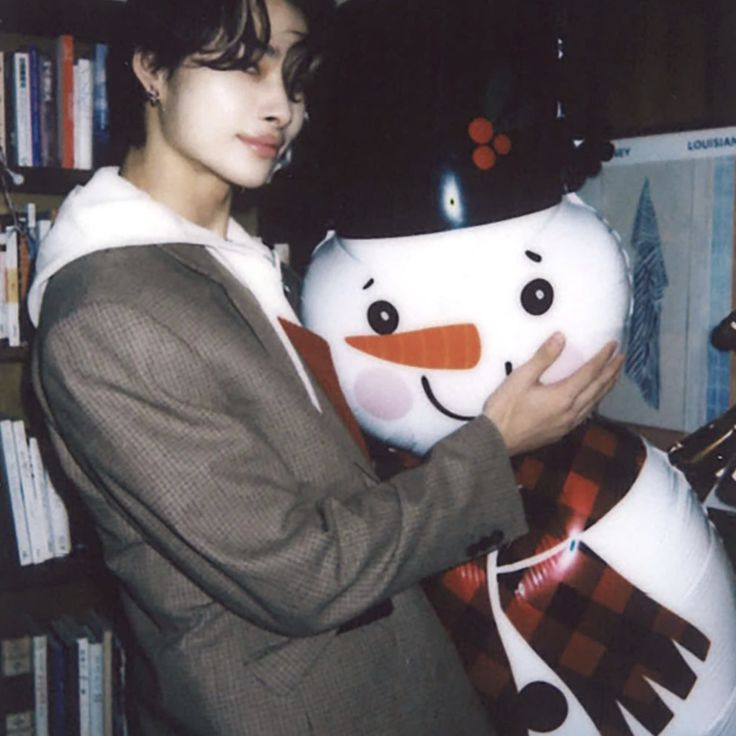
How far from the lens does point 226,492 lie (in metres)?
0.74

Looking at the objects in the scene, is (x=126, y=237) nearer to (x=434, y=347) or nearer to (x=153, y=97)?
(x=153, y=97)

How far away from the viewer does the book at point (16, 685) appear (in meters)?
1.62

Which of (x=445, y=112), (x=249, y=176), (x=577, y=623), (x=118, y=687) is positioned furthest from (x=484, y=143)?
(x=118, y=687)

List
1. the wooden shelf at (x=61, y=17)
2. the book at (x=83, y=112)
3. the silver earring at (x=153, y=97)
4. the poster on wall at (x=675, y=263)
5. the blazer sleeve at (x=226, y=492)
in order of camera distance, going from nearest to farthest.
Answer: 1. the blazer sleeve at (x=226, y=492)
2. the silver earring at (x=153, y=97)
3. the poster on wall at (x=675, y=263)
4. the wooden shelf at (x=61, y=17)
5. the book at (x=83, y=112)

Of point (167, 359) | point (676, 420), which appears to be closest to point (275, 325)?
point (167, 359)

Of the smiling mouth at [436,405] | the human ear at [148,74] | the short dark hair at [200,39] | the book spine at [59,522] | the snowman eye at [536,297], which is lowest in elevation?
the book spine at [59,522]

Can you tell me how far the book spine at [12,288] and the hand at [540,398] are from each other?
111cm

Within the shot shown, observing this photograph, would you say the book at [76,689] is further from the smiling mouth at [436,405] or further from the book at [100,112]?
the smiling mouth at [436,405]

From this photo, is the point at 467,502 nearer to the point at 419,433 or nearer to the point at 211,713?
the point at 419,433

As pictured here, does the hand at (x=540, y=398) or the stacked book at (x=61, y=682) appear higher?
the hand at (x=540, y=398)

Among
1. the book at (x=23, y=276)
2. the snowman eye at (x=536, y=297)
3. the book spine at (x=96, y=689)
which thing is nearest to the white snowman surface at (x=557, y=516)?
the snowman eye at (x=536, y=297)

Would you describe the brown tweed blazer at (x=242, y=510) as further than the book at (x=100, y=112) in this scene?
No

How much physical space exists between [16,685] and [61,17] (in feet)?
4.41

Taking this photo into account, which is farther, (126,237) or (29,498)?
(29,498)
